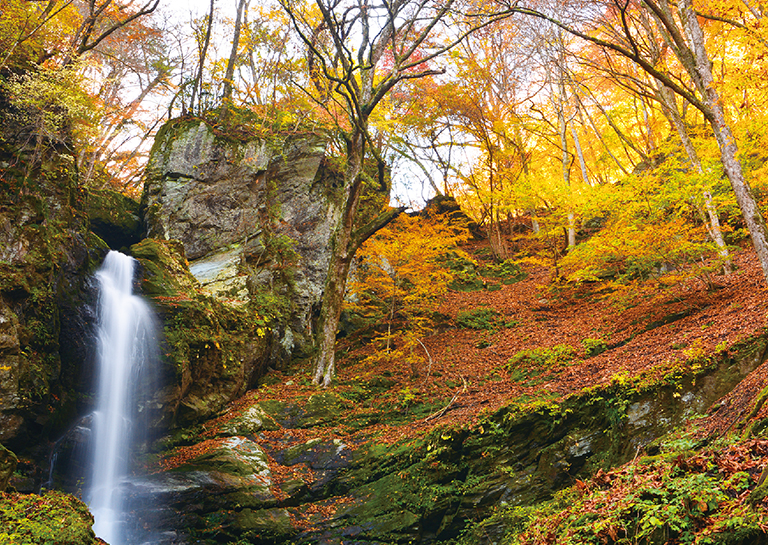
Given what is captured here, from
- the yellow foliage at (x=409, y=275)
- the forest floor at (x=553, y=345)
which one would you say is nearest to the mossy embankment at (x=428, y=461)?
the forest floor at (x=553, y=345)

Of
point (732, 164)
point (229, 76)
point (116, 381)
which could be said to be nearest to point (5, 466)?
point (116, 381)

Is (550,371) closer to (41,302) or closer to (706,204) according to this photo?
(706,204)

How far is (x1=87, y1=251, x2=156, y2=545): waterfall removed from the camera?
23.1 ft

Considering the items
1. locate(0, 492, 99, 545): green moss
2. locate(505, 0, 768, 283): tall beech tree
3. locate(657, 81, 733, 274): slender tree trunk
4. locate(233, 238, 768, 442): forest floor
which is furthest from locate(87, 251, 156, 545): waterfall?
locate(657, 81, 733, 274): slender tree trunk

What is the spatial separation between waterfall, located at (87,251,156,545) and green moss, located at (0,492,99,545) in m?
1.95

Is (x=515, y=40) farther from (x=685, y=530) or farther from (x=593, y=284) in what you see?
(x=685, y=530)

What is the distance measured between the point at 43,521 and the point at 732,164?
10.1m

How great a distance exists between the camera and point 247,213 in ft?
47.5

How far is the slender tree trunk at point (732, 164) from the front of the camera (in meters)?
6.32

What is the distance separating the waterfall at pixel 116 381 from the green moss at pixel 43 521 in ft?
6.40

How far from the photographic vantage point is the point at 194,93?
625 inches

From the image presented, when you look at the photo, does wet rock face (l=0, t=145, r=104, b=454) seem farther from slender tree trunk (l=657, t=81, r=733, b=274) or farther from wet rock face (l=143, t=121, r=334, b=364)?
slender tree trunk (l=657, t=81, r=733, b=274)

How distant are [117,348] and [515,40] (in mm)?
18870

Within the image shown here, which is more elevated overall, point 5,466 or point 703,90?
point 703,90
